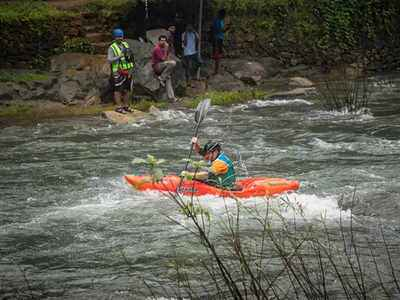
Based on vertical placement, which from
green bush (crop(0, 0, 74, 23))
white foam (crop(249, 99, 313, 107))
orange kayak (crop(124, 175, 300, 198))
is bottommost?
white foam (crop(249, 99, 313, 107))

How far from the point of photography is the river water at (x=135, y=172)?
7.31m

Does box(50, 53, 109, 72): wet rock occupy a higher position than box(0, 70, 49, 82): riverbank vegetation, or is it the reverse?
box(50, 53, 109, 72): wet rock

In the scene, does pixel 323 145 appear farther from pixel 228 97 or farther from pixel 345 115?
pixel 228 97

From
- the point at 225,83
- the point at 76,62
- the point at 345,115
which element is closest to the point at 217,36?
the point at 225,83

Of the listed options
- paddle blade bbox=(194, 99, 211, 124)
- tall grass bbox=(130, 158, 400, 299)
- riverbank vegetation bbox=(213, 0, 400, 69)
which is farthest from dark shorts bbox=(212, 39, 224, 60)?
tall grass bbox=(130, 158, 400, 299)

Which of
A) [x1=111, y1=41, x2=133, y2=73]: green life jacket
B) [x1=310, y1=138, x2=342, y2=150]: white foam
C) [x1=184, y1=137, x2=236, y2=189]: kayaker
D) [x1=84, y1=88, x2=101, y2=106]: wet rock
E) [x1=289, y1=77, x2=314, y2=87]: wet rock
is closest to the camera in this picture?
[x1=184, y1=137, x2=236, y2=189]: kayaker

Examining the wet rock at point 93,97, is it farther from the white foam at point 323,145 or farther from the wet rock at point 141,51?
the white foam at point 323,145

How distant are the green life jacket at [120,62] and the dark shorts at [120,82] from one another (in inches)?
5.7

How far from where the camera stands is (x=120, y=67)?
15930 millimetres

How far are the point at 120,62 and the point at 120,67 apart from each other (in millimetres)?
125

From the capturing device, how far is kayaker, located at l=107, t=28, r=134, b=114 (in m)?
15.7

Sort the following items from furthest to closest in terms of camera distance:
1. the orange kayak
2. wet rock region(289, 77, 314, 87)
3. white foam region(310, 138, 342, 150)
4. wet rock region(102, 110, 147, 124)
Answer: wet rock region(289, 77, 314, 87)
wet rock region(102, 110, 147, 124)
white foam region(310, 138, 342, 150)
the orange kayak

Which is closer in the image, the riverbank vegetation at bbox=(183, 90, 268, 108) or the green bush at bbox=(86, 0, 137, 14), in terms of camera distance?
the riverbank vegetation at bbox=(183, 90, 268, 108)

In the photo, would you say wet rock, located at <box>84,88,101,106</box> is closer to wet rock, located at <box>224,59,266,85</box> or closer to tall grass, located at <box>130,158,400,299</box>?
wet rock, located at <box>224,59,266,85</box>
